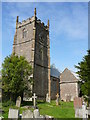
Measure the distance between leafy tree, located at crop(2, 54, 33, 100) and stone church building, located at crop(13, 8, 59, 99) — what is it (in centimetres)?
924

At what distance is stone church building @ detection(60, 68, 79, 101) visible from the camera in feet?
99.6

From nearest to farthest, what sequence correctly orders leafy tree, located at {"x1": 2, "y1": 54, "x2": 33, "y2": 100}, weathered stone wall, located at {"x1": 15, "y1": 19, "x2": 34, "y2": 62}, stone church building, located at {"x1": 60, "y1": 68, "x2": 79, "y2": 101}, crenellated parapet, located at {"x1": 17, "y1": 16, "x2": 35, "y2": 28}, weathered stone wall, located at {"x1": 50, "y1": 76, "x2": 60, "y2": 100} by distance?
leafy tree, located at {"x1": 2, "y1": 54, "x2": 33, "y2": 100} < stone church building, located at {"x1": 60, "y1": 68, "x2": 79, "y2": 101} < weathered stone wall, located at {"x1": 15, "y1": 19, "x2": 34, "y2": 62} < weathered stone wall, located at {"x1": 50, "y1": 76, "x2": 60, "y2": 100} < crenellated parapet, located at {"x1": 17, "y1": 16, "x2": 35, "y2": 28}

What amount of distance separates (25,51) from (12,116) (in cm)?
2525

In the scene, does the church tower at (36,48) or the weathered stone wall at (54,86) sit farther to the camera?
the weathered stone wall at (54,86)

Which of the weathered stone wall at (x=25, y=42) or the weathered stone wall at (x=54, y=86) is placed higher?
the weathered stone wall at (x=25, y=42)

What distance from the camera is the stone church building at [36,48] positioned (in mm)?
31812

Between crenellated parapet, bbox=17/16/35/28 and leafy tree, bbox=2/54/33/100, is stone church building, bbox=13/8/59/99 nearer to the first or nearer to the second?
crenellated parapet, bbox=17/16/35/28

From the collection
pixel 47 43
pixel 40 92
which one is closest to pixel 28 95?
pixel 40 92

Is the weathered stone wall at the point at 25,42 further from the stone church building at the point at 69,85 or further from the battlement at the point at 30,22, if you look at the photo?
the stone church building at the point at 69,85

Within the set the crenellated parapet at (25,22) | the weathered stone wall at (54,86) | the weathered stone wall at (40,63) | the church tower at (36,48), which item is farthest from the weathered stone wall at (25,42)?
the weathered stone wall at (54,86)

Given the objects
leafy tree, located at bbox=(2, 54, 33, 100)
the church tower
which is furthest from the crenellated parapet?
leafy tree, located at bbox=(2, 54, 33, 100)

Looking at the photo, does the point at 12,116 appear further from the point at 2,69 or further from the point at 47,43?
the point at 47,43

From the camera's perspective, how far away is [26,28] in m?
36.7

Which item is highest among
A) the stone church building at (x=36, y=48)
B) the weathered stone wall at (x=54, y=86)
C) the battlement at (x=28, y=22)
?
the battlement at (x=28, y=22)
